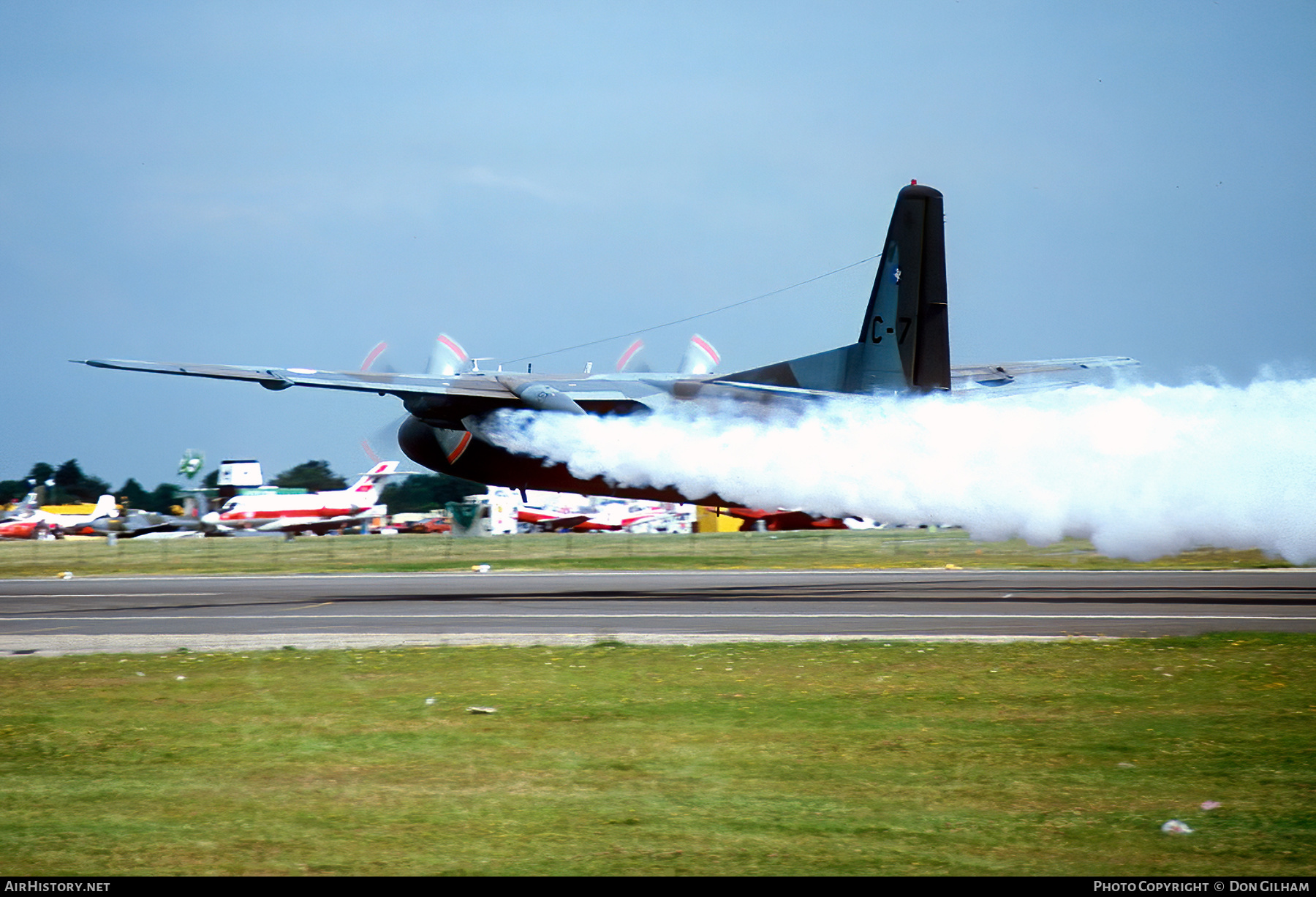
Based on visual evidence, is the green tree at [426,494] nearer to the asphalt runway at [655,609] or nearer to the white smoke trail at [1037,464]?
the asphalt runway at [655,609]

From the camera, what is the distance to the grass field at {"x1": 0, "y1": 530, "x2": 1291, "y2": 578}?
41.1 meters

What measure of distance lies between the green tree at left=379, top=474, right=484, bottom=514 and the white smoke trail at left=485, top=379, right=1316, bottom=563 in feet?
238

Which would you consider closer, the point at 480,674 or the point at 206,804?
the point at 206,804

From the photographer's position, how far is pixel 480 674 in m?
16.1

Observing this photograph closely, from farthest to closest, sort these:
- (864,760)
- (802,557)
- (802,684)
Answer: (802,557) < (802,684) < (864,760)

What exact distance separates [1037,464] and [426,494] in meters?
92.5

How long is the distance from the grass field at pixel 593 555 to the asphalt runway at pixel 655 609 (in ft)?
16.6

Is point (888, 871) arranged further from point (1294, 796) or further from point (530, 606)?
point (530, 606)

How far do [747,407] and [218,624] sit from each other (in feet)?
40.3

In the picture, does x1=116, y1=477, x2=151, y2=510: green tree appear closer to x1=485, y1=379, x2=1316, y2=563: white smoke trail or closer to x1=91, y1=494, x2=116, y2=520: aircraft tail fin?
x1=91, y1=494, x2=116, y2=520: aircraft tail fin

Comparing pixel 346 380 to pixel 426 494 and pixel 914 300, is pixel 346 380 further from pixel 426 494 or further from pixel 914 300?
pixel 426 494

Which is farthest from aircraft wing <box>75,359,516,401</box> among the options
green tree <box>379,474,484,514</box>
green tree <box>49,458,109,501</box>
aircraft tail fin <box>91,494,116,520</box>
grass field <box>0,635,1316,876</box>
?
green tree <box>49,458,109,501</box>
